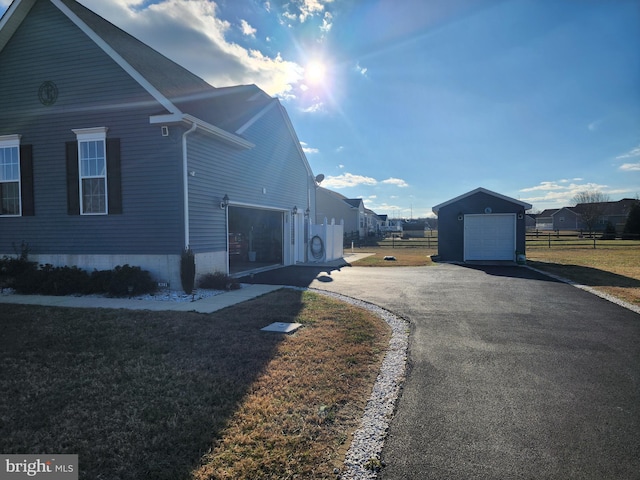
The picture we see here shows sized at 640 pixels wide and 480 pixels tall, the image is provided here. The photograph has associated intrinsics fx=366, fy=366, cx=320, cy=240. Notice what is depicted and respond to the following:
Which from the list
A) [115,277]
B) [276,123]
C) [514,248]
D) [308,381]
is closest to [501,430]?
[308,381]

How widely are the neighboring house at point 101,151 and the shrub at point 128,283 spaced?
0.51 metres

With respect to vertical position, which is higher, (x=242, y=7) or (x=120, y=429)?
(x=242, y=7)

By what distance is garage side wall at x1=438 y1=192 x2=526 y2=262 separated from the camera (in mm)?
18438

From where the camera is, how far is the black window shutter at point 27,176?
→ 10.4 meters

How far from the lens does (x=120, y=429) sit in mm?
3062

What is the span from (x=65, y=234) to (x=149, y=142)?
369cm

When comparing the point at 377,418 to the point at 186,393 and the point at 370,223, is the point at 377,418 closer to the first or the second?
the point at 186,393

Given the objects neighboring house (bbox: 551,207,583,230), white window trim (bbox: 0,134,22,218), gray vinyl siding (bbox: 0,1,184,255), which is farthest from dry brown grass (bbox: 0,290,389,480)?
neighboring house (bbox: 551,207,583,230)

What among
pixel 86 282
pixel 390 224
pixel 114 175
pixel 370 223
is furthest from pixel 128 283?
pixel 390 224

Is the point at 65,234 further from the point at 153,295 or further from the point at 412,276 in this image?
the point at 412,276

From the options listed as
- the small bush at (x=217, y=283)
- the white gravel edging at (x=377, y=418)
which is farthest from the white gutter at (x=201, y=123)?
the white gravel edging at (x=377, y=418)

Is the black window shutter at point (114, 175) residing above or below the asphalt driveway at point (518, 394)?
above

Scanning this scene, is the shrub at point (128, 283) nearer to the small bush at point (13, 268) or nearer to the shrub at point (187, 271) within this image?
the shrub at point (187, 271)

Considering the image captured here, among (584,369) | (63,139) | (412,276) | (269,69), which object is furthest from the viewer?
(269,69)
